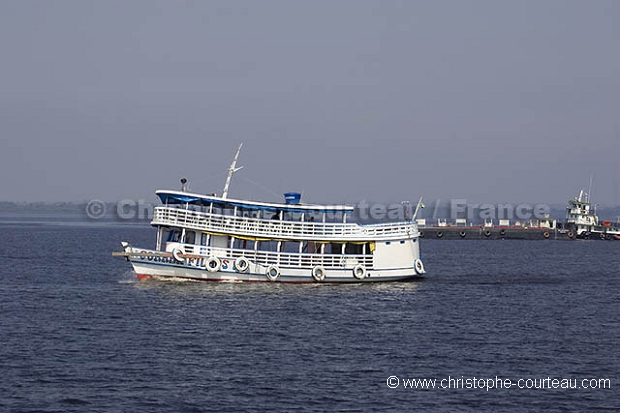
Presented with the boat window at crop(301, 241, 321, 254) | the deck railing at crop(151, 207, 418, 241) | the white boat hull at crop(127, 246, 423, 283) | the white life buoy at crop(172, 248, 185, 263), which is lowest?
the white boat hull at crop(127, 246, 423, 283)

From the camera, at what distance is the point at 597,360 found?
115 ft

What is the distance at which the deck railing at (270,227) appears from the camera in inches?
2072

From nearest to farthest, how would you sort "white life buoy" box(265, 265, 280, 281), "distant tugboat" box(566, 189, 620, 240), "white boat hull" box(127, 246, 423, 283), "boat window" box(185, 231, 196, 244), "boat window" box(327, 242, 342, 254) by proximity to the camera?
1. "white boat hull" box(127, 246, 423, 283)
2. "boat window" box(185, 231, 196, 244)
3. "white life buoy" box(265, 265, 280, 281)
4. "boat window" box(327, 242, 342, 254)
5. "distant tugboat" box(566, 189, 620, 240)

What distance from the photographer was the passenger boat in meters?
52.7

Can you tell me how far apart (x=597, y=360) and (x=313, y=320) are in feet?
44.8

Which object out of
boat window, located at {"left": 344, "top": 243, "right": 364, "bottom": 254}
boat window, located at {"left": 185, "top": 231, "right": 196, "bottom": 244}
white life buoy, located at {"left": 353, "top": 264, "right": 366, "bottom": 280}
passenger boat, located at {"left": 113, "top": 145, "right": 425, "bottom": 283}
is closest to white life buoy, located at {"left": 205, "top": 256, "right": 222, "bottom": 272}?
passenger boat, located at {"left": 113, "top": 145, "right": 425, "bottom": 283}

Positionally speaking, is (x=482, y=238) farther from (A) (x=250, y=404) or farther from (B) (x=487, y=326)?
(A) (x=250, y=404)

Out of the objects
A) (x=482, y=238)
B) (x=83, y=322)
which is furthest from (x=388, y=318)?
(x=482, y=238)

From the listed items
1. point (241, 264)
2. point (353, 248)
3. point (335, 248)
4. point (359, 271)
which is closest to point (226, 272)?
point (241, 264)

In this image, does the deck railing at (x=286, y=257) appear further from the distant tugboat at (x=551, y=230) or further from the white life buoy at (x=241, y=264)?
the distant tugboat at (x=551, y=230)

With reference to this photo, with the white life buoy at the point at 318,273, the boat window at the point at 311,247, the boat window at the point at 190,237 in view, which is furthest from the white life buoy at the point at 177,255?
the white life buoy at the point at 318,273

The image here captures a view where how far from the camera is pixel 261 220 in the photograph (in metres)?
53.6

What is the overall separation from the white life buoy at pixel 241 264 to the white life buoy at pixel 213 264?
109 centimetres

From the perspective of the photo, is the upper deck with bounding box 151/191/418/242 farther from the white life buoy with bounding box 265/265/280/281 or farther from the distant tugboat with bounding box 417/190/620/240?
the distant tugboat with bounding box 417/190/620/240
